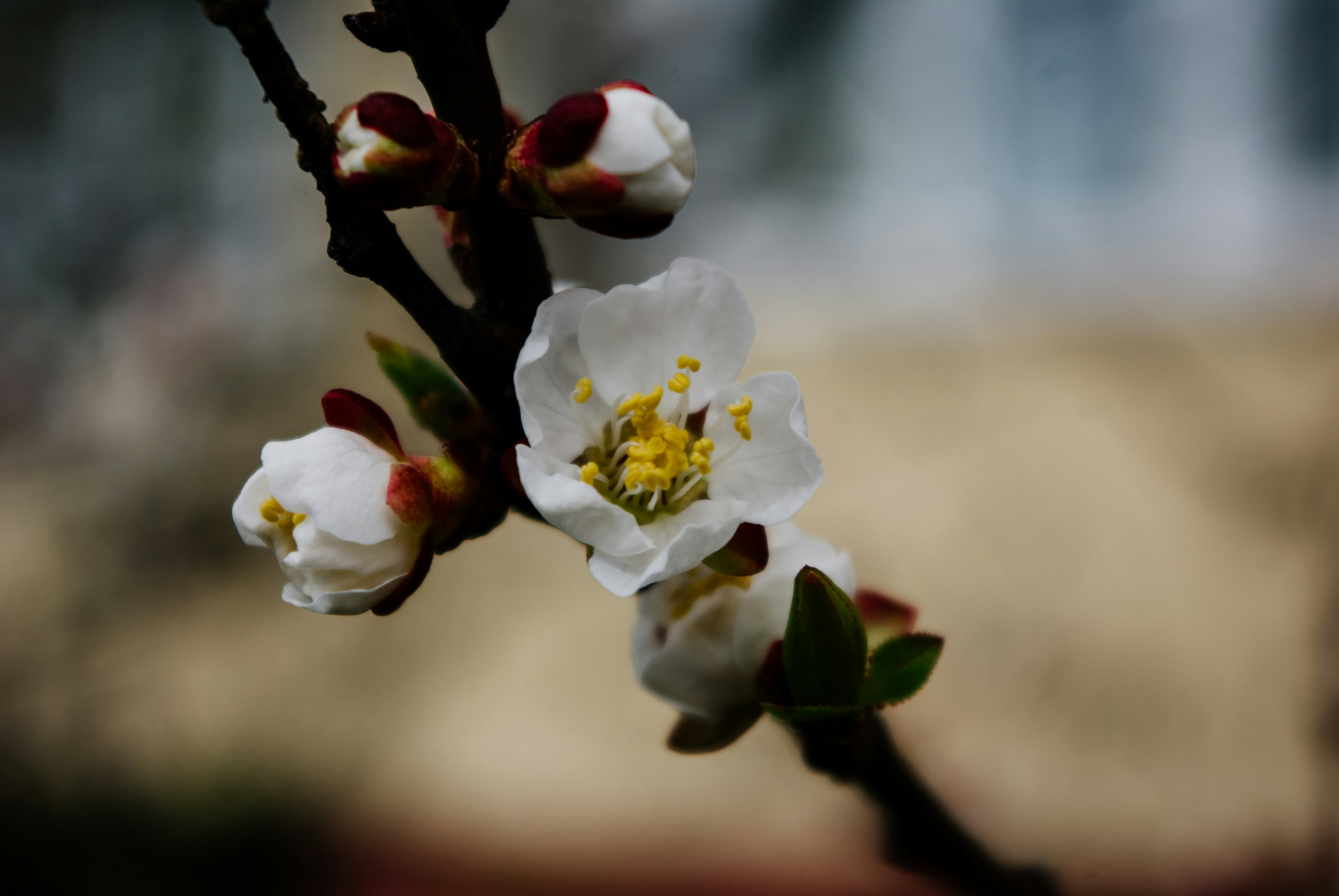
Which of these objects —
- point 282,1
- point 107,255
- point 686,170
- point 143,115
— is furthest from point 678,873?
point 282,1

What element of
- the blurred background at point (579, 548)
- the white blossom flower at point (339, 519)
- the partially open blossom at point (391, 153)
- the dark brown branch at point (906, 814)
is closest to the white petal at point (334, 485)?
the white blossom flower at point (339, 519)

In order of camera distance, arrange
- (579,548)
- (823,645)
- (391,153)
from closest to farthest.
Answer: (391,153), (823,645), (579,548)

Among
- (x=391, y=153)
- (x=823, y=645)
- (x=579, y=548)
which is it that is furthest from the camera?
(x=579, y=548)

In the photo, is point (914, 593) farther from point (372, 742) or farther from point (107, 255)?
point (107, 255)

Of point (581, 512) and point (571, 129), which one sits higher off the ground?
point (571, 129)

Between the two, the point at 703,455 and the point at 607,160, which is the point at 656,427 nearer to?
the point at 703,455

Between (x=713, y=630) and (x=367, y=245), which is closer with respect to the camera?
(x=367, y=245)

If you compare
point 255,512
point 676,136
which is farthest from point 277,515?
point 676,136

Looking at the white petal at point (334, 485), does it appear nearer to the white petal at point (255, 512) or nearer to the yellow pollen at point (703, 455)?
the white petal at point (255, 512)
